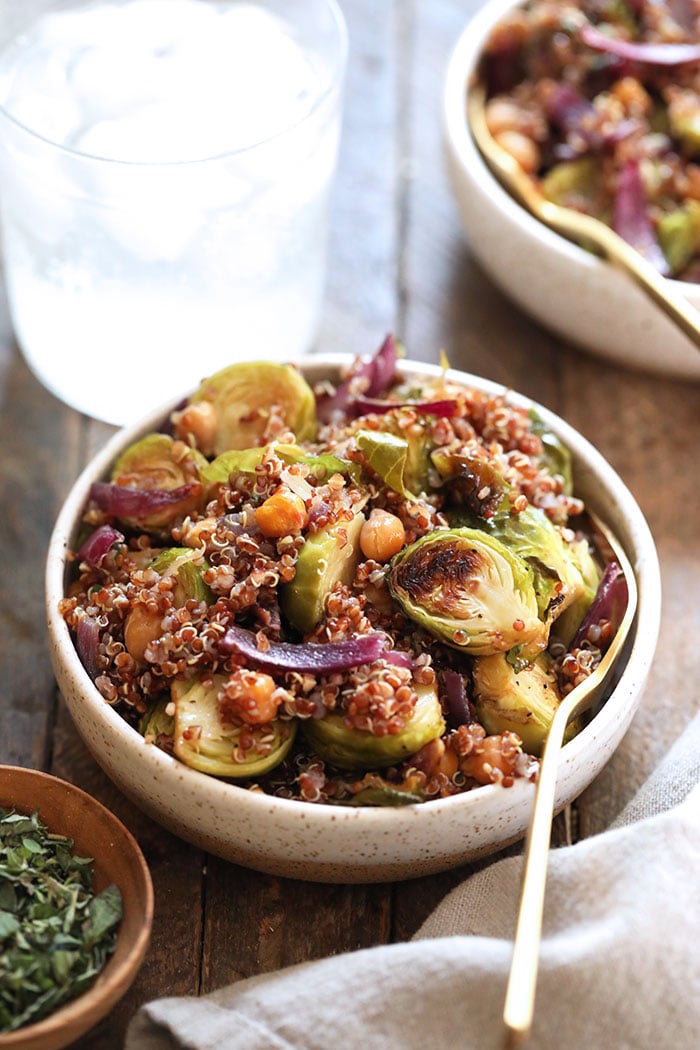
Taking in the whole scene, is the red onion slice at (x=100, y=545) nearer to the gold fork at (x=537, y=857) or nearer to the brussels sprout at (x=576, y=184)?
the gold fork at (x=537, y=857)

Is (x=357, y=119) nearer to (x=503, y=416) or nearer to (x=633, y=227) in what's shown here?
(x=633, y=227)

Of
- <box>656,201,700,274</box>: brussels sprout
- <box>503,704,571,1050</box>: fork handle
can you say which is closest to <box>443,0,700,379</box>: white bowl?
<box>656,201,700,274</box>: brussels sprout

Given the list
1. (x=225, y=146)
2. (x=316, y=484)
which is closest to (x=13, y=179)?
(x=225, y=146)

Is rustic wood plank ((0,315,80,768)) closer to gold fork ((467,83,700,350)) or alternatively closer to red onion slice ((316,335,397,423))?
red onion slice ((316,335,397,423))

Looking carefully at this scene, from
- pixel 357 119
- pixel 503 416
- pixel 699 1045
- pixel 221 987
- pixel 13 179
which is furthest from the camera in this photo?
pixel 357 119

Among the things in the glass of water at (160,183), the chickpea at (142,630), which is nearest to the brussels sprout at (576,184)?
the glass of water at (160,183)
